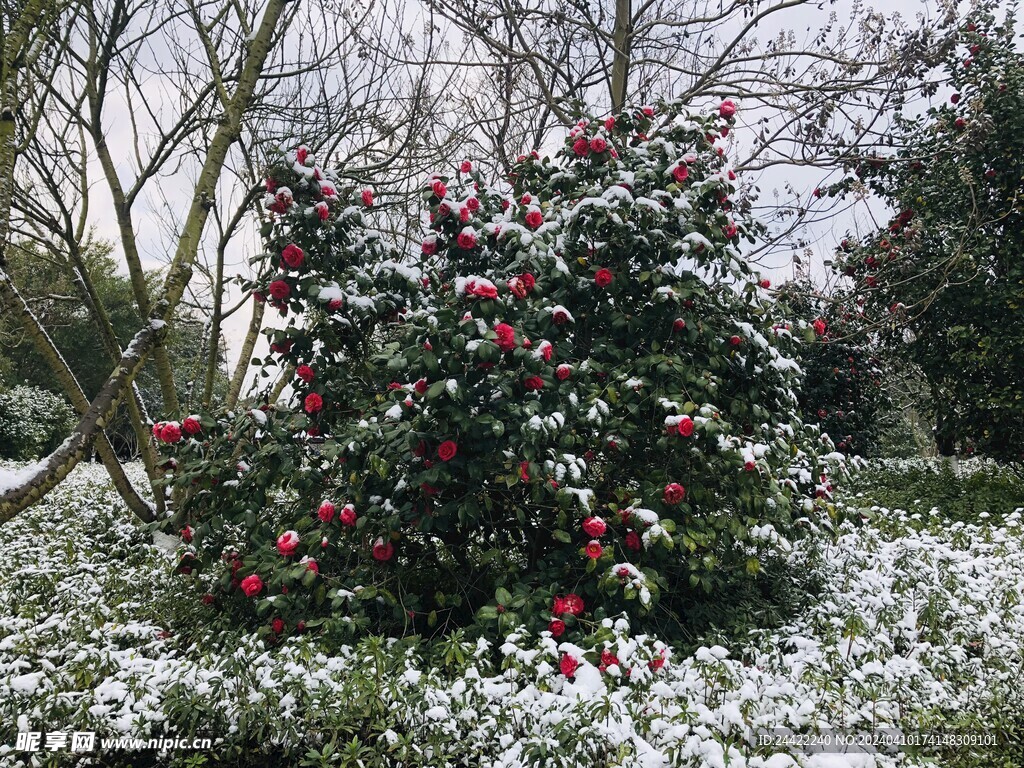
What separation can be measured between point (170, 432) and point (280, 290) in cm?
88

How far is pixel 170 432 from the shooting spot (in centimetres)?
306

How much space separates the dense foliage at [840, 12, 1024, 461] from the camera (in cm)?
654

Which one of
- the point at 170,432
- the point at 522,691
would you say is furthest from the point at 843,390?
the point at 170,432

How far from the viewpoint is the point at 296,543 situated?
2.86 metres

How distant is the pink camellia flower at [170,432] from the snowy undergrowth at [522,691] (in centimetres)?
85

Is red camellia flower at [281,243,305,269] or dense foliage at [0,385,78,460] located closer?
red camellia flower at [281,243,305,269]

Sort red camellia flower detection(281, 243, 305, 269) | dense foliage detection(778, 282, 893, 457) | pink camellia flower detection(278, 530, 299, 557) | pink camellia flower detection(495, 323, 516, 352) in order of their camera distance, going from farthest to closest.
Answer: dense foliage detection(778, 282, 893, 457) → red camellia flower detection(281, 243, 305, 269) → pink camellia flower detection(278, 530, 299, 557) → pink camellia flower detection(495, 323, 516, 352)

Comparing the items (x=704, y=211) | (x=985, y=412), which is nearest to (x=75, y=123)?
(x=704, y=211)

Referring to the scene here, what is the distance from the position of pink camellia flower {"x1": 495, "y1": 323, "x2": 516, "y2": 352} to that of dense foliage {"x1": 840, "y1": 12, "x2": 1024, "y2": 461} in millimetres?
4847

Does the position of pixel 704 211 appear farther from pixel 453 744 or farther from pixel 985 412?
pixel 985 412

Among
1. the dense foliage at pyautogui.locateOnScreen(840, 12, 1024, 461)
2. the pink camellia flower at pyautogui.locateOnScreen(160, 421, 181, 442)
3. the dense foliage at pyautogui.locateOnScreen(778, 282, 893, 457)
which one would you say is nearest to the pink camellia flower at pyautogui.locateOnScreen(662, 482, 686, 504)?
the pink camellia flower at pyautogui.locateOnScreen(160, 421, 181, 442)

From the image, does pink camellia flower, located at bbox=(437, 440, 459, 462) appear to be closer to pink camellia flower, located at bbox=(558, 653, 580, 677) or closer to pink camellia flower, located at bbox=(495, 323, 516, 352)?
pink camellia flower, located at bbox=(495, 323, 516, 352)

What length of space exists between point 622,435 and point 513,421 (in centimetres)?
66

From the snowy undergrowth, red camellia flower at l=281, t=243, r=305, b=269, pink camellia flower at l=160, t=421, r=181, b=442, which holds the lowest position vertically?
the snowy undergrowth
